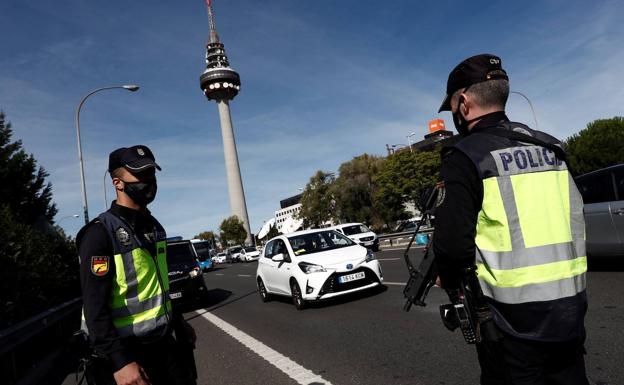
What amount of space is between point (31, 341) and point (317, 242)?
18.3 feet

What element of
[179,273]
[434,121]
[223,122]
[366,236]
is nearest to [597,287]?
[179,273]

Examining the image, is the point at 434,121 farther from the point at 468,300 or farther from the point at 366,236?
the point at 468,300

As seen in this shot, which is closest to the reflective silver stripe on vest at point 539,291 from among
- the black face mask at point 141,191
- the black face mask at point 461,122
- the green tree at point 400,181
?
the black face mask at point 461,122

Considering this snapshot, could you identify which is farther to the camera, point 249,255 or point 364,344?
point 249,255

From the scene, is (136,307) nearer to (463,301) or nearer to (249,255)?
(463,301)

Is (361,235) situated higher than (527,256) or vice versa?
(361,235)

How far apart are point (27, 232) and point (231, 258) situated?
4548 centimetres

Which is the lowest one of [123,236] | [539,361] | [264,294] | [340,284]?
[264,294]

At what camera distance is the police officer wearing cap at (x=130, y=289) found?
8.02ft

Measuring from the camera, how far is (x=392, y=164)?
5650 centimetres

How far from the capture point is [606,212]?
25.9ft

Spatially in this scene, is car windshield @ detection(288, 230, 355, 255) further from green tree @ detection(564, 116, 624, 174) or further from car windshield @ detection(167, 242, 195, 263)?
green tree @ detection(564, 116, 624, 174)

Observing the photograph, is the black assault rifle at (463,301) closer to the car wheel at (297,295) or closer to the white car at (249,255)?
the car wheel at (297,295)

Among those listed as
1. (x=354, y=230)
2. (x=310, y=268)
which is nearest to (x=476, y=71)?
(x=310, y=268)
